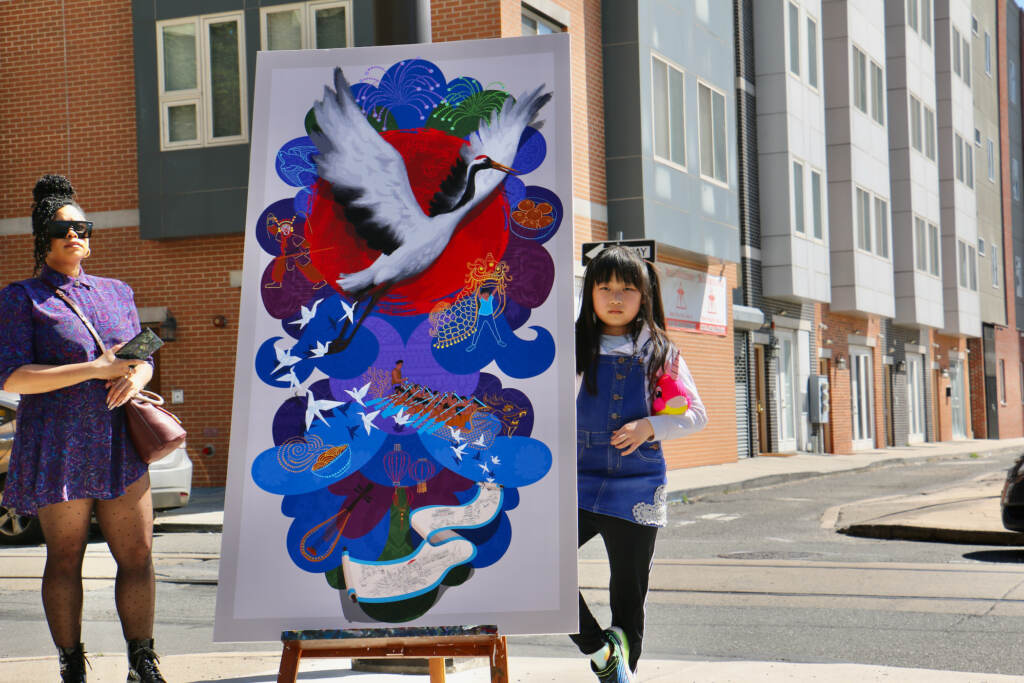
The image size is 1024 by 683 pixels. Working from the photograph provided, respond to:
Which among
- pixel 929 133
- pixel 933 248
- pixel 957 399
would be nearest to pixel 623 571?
pixel 933 248

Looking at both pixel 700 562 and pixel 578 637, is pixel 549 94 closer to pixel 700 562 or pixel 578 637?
pixel 578 637

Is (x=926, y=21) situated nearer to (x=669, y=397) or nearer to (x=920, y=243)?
(x=920, y=243)

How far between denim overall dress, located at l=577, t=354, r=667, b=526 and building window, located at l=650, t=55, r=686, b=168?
15.4 metres

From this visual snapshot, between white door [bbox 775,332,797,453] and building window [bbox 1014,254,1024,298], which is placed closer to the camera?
white door [bbox 775,332,797,453]

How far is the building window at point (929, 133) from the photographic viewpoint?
3544 cm

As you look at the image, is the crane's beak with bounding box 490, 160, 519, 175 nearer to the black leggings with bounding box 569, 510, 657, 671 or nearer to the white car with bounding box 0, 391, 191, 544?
the black leggings with bounding box 569, 510, 657, 671

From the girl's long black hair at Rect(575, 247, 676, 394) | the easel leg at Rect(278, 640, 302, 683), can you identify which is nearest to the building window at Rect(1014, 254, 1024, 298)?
the girl's long black hair at Rect(575, 247, 676, 394)

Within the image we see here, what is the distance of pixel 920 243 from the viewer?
34.5m

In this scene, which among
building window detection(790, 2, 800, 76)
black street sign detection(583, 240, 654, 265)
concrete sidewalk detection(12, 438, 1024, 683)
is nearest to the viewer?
concrete sidewalk detection(12, 438, 1024, 683)

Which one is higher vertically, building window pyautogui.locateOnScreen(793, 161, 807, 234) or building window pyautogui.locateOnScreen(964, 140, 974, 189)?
building window pyautogui.locateOnScreen(964, 140, 974, 189)

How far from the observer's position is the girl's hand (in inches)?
158

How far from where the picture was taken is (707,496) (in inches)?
651

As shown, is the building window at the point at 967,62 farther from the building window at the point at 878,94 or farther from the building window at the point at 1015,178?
the building window at the point at 878,94

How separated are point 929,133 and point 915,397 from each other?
8.14 m
